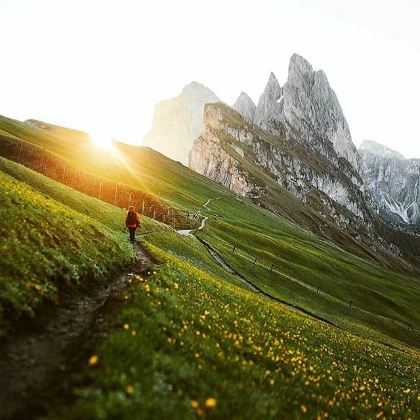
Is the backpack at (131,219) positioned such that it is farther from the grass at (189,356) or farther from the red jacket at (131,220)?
the grass at (189,356)

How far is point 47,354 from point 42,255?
583cm

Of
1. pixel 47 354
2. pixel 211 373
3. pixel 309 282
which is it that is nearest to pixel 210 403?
pixel 211 373

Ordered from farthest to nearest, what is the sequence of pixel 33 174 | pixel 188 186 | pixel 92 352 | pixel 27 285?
pixel 188 186, pixel 33 174, pixel 27 285, pixel 92 352

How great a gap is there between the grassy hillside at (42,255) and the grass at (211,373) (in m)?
2.88

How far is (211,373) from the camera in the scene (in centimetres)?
982

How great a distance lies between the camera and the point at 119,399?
700cm

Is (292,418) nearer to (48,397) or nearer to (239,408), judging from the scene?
(239,408)

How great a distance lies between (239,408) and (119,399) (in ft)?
10.6

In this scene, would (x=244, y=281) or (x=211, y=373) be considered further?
(x=244, y=281)

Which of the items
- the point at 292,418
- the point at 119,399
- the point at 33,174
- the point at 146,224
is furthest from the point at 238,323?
the point at 33,174

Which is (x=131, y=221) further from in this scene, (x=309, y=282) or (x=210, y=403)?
(x=309, y=282)

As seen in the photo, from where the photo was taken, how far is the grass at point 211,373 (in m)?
7.52

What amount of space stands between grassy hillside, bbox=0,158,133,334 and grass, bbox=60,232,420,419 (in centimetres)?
288

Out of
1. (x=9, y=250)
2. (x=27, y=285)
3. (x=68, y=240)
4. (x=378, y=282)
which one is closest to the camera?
(x=27, y=285)
